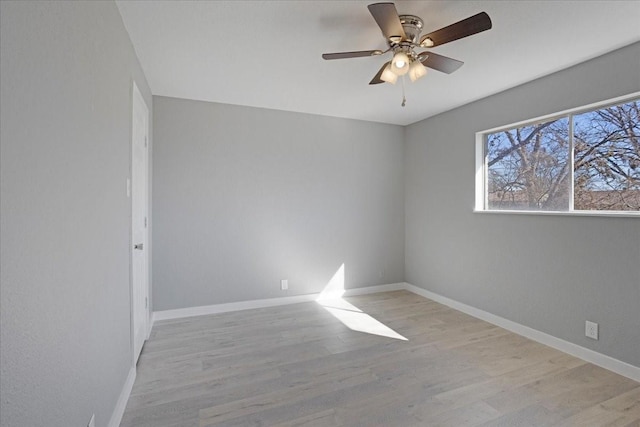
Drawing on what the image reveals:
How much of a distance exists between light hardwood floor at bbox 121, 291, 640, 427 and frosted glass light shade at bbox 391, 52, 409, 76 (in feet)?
7.39

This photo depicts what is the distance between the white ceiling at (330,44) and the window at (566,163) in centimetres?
51

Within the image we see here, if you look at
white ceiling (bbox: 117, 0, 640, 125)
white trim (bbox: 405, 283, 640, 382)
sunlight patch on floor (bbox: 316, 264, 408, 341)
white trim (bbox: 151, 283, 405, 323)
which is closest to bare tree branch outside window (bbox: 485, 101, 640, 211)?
white ceiling (bbox: 117, 0, 640, 125)

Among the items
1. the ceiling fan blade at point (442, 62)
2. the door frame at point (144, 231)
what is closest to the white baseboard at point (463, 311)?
the door frame at point (144, 231)

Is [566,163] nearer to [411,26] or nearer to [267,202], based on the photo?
[411,26]

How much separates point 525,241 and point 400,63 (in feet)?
7.44

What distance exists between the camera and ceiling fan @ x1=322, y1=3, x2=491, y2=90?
1695 mm

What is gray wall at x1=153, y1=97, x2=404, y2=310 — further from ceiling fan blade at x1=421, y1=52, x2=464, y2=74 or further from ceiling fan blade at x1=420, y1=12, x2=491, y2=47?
ceiling fan blade at x1=420, y1=12, x2=491, y2=47

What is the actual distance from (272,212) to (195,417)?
244 cm

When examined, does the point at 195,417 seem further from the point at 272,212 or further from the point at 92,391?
the point at 272,212

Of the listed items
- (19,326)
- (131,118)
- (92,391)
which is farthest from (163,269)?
(19,326)

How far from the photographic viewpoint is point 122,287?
202 cm

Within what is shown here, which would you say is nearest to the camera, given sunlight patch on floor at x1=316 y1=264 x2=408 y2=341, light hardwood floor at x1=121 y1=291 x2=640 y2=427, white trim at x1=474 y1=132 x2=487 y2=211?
light hardwood floor at x1=121 y1=291 x2=640 y2=427

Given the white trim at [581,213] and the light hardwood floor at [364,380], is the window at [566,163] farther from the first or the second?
the light hardwood floor at [364,380]

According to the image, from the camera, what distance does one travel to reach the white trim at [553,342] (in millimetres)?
2357
